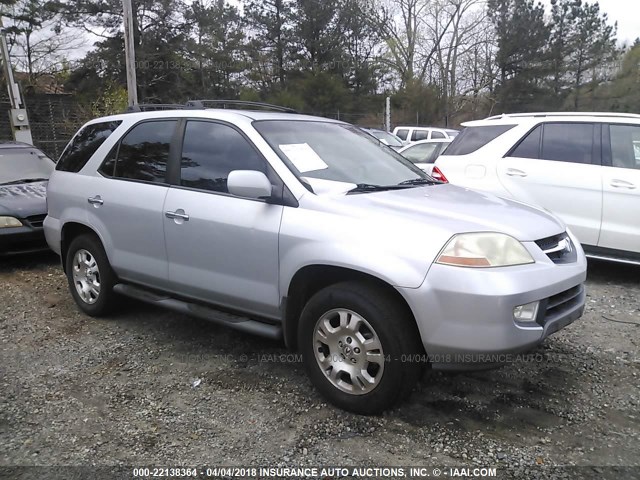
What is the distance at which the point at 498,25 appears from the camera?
40344mm

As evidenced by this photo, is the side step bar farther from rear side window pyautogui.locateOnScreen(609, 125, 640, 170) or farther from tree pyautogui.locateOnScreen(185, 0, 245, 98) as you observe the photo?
tree pyautogui.locateOnScreen(185, 0, 245, 98)

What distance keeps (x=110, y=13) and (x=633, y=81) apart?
34.1 meters

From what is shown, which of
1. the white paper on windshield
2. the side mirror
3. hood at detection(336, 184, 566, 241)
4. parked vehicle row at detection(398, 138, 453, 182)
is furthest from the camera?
parked vehicle row at detection(398, 138, 453, 182)

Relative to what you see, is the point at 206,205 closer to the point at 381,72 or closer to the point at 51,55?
the point at 51,55

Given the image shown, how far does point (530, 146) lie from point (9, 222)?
19.6 feet

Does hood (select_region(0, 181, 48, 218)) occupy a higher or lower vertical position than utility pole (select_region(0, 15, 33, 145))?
lower

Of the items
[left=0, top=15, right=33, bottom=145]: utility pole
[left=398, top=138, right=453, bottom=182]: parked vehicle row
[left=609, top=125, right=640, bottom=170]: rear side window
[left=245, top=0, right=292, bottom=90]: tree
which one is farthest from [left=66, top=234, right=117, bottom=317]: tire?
[left=245, top=0, right=292, bottom=90]: tree

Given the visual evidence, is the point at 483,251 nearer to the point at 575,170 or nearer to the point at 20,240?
the point at 575,170

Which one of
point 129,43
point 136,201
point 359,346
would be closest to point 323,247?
Result: point 359,346

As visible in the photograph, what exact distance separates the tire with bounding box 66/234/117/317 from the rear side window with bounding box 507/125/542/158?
439 cm

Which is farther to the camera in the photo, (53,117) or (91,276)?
(53,117)

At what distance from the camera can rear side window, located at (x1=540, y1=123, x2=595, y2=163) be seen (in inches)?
216

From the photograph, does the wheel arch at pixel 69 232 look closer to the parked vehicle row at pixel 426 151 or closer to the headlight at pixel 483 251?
the headlight at pixel 483 251

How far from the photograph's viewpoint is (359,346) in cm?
282
